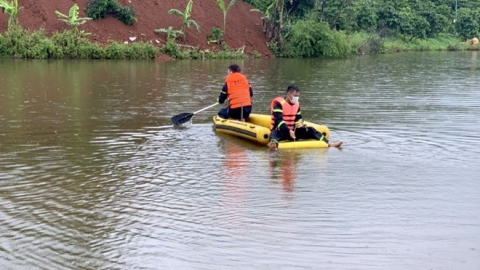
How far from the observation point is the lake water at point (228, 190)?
20.7 ft

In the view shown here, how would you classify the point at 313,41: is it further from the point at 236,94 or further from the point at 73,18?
the point at 236,94

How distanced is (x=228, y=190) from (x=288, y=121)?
3.21m

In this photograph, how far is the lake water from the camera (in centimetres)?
631

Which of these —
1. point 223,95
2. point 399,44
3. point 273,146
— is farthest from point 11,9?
point 399,44

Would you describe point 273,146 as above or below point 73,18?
below

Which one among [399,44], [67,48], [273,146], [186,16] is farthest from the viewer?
[399,44]

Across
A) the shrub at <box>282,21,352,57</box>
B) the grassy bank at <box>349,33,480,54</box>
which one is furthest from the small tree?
the grassy bank at <box>349,33,480,54</box>

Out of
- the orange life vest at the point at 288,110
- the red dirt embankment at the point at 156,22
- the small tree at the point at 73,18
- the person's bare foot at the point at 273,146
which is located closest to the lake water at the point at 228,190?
the person's bare foot at the point at 273,146

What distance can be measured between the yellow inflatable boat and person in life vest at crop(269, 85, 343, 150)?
0.14 m

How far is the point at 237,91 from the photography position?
1341 cm

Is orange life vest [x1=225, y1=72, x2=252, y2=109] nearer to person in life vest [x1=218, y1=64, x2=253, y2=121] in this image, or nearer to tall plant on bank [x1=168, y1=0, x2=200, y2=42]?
person in life vest [x1=218, y1=64, x2=253, y2=121]

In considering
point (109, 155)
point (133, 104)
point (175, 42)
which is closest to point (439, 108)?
point (133, 104)

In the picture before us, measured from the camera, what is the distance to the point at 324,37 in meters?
40.7

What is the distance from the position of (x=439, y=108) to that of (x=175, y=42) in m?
22.7
